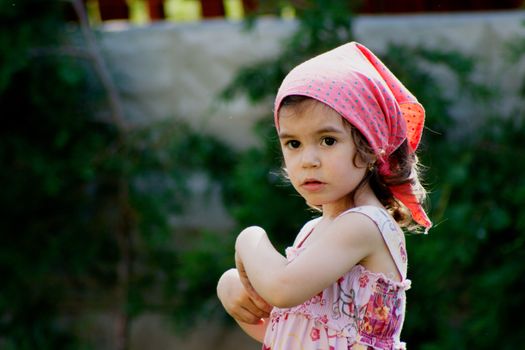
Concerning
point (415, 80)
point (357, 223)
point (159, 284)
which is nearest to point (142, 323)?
point (159, 284)

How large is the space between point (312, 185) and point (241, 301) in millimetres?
336

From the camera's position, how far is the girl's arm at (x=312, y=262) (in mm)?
2043

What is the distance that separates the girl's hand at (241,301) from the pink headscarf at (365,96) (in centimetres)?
40

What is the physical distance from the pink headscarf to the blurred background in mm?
1795

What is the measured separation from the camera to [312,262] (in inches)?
80.7

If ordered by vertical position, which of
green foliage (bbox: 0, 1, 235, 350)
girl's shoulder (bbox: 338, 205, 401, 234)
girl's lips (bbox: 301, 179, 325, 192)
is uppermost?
girl's lips (bbox: 301, 179, 325, 192)

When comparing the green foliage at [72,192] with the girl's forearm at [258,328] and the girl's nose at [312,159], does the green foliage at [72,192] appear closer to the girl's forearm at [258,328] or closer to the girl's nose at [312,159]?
the girl's forearm at [258,328]

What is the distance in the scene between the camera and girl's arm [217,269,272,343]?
222 cm

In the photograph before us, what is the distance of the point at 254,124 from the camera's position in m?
4.66

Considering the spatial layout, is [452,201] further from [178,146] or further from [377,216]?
[377,216]

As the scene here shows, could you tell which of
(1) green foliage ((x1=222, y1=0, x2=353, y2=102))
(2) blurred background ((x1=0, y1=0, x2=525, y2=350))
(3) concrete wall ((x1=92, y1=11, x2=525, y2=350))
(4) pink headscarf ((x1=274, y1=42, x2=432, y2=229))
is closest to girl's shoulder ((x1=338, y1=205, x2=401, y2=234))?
(4) pink headscarf ((x1=274, y1=42, x2=432, y2=229))

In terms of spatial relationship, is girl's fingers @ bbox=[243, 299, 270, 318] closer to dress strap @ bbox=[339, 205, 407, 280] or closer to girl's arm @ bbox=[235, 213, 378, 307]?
girl's arm @ bbox=[235, 213, 378, 307]

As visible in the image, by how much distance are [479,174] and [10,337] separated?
252 centimetres

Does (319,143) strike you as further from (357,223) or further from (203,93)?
(203,93)
